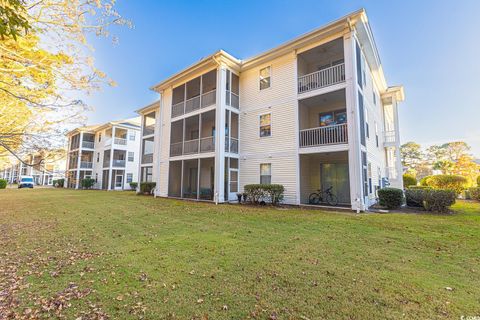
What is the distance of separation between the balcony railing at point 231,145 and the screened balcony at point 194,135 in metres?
1.11

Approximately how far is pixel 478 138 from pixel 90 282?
148 feet

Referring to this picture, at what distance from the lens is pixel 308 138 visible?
1209cm

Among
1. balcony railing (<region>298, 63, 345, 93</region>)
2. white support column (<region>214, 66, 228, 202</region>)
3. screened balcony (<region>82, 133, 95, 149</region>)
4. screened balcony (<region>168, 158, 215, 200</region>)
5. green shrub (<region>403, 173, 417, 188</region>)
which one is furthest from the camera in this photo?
screened balcony (<region>82, 133, 95, 149</region>)

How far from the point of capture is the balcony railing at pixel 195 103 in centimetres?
1508

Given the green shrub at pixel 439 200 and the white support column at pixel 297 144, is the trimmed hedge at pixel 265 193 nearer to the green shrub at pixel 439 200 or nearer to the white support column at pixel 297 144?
the white support column at pixel 297 144

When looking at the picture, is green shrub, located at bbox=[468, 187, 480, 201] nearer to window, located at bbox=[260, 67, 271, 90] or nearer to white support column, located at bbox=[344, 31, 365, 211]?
white support column, located at bbox=[344, 31, 365, 211]

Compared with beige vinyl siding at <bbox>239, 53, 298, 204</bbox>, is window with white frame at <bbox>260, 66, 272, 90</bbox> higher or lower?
higher

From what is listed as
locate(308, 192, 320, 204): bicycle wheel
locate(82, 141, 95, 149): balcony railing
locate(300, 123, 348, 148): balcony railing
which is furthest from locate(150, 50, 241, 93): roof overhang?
locate(82, 141, 95, 149): balcony railing

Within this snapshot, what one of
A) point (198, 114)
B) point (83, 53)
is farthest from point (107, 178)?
point (83, 53)

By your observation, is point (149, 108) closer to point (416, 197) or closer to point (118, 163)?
point (118, 163)

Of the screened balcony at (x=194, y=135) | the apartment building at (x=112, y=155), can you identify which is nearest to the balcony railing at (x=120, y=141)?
the apartment building at (x=112, y=155)

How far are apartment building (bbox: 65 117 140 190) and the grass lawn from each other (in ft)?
84.0

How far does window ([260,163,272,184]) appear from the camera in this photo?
13.2 meters

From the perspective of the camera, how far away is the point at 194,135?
18922 millimetres
